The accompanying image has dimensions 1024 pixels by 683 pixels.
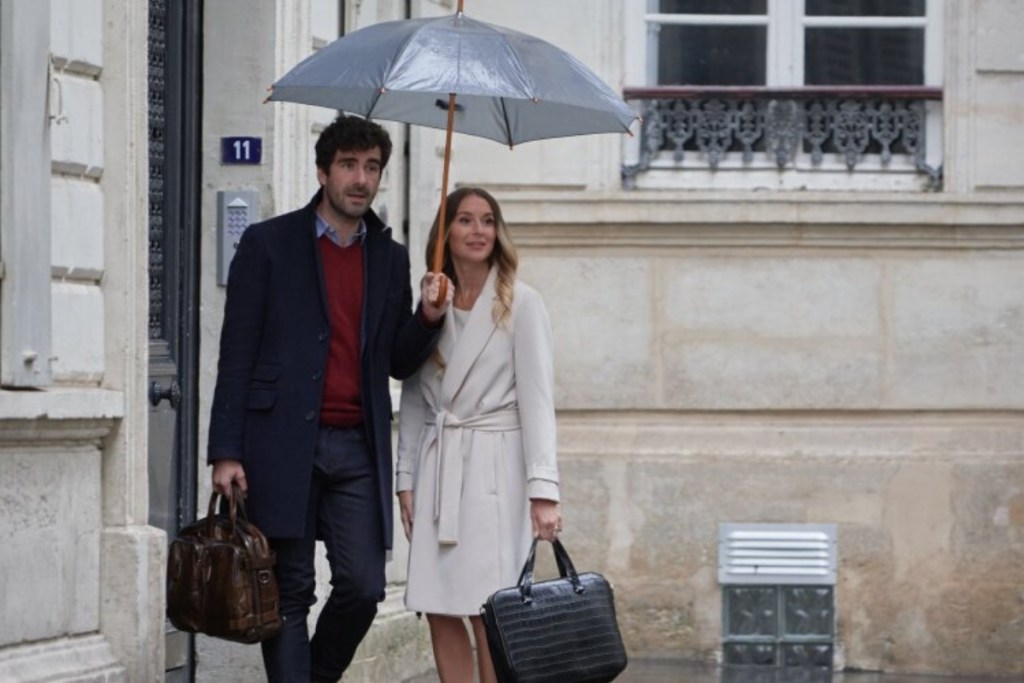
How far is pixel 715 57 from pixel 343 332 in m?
5.32

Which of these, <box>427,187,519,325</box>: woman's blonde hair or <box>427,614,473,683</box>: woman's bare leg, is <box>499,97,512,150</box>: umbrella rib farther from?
<box>427,614,473,683</box>: woman's bare leg

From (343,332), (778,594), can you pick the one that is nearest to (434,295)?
(343,332)

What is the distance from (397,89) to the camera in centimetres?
803

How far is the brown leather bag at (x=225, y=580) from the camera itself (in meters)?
7.93

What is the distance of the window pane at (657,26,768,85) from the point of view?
1320cm

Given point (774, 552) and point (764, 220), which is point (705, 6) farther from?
point (774, 552)

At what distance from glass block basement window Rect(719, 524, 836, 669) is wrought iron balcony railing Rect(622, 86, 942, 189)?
179 centimetres

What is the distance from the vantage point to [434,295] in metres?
8.34

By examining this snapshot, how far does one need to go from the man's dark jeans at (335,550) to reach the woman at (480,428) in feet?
1.02

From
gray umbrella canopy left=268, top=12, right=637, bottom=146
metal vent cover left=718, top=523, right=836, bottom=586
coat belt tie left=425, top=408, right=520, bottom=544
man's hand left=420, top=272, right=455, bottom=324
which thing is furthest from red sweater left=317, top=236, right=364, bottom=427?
metal vent cover left=718, top=523, right=836, bottom=586

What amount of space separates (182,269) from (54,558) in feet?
6.18

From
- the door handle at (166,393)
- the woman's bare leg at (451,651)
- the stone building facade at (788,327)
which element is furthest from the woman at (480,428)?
the stone building facade at (788,327)

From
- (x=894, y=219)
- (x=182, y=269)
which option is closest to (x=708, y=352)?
(x=894, y=219)

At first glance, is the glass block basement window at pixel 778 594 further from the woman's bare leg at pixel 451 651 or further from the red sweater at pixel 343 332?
the red sweater at pixel 343 332
